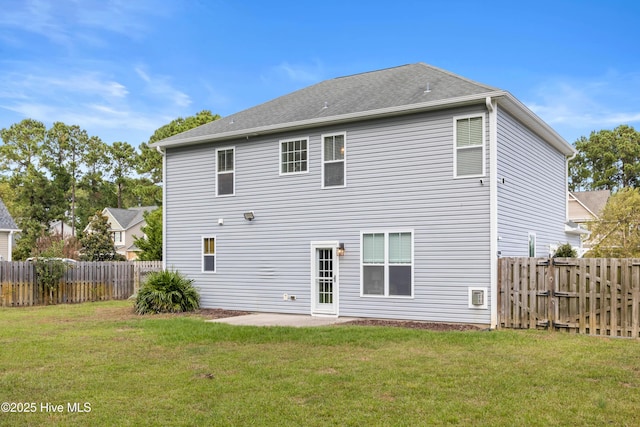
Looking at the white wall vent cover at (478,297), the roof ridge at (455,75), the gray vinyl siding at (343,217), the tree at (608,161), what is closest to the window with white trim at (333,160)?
the gray vinyl siding at (343,217)

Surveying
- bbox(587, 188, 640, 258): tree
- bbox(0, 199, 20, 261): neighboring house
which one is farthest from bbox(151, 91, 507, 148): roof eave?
bbox(0, 199, 20, 261): neighboring house

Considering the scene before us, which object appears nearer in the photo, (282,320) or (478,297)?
(478,297)

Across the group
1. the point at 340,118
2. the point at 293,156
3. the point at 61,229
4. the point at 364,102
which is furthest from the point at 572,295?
the point at 61,229

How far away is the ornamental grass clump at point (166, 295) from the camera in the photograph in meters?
14.0

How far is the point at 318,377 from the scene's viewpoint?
6.59m

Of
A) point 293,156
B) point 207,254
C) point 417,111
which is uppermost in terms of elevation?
point 417,111

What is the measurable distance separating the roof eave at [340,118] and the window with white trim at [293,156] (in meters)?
0.38

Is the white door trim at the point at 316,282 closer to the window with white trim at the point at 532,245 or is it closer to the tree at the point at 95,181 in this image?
the window with white trim at the point at 532,245

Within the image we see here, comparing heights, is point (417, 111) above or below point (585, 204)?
above

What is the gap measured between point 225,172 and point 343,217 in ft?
13.1

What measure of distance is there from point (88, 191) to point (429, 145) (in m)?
45.6

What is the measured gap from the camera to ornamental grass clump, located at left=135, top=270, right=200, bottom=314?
14016 millimetres

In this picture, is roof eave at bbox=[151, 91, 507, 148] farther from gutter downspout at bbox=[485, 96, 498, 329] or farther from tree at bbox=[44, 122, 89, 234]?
tree at bbox=[44, 122, 89, 234]

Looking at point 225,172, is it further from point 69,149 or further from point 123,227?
point 69,149
